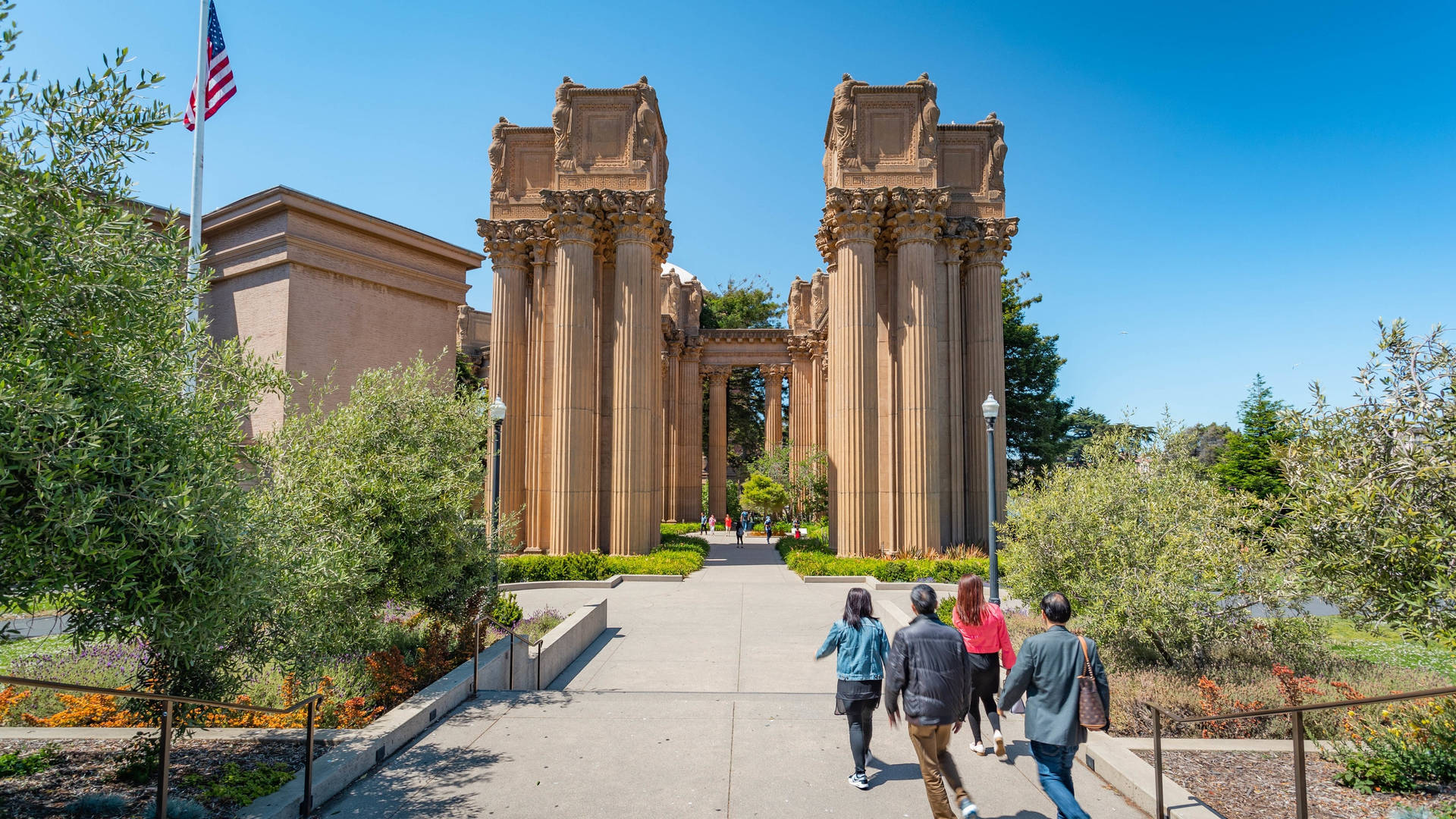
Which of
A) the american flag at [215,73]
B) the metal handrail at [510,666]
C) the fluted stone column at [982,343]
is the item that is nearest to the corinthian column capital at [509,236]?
the american flag at [215,73]

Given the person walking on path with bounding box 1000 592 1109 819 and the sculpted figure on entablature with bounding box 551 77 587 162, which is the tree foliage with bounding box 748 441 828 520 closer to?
the sculpted figure on entablature with bounding box 551 77 587 162

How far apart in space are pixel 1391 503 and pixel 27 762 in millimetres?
11555

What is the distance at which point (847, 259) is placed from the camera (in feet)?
71.9

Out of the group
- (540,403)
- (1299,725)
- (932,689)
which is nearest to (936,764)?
(932,689)

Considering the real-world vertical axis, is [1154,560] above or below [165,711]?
above

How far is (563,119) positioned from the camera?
22938 mm

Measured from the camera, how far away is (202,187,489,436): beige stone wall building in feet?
64.3

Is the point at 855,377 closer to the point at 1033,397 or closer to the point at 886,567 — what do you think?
the point at 886,567

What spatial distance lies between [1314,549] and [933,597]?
12.3 ft

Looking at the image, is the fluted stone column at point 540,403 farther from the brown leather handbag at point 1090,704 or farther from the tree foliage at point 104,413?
the brown leather handbag at point 1090,704

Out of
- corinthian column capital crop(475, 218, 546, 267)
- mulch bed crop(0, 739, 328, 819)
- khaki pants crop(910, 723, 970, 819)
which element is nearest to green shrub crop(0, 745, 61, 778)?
mulch bed crop(0, 739, 328, 819)

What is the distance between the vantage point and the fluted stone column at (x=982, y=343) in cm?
2342

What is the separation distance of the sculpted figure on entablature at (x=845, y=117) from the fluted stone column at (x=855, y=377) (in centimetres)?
159

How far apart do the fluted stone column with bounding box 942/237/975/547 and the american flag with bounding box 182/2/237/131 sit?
66.0ft
